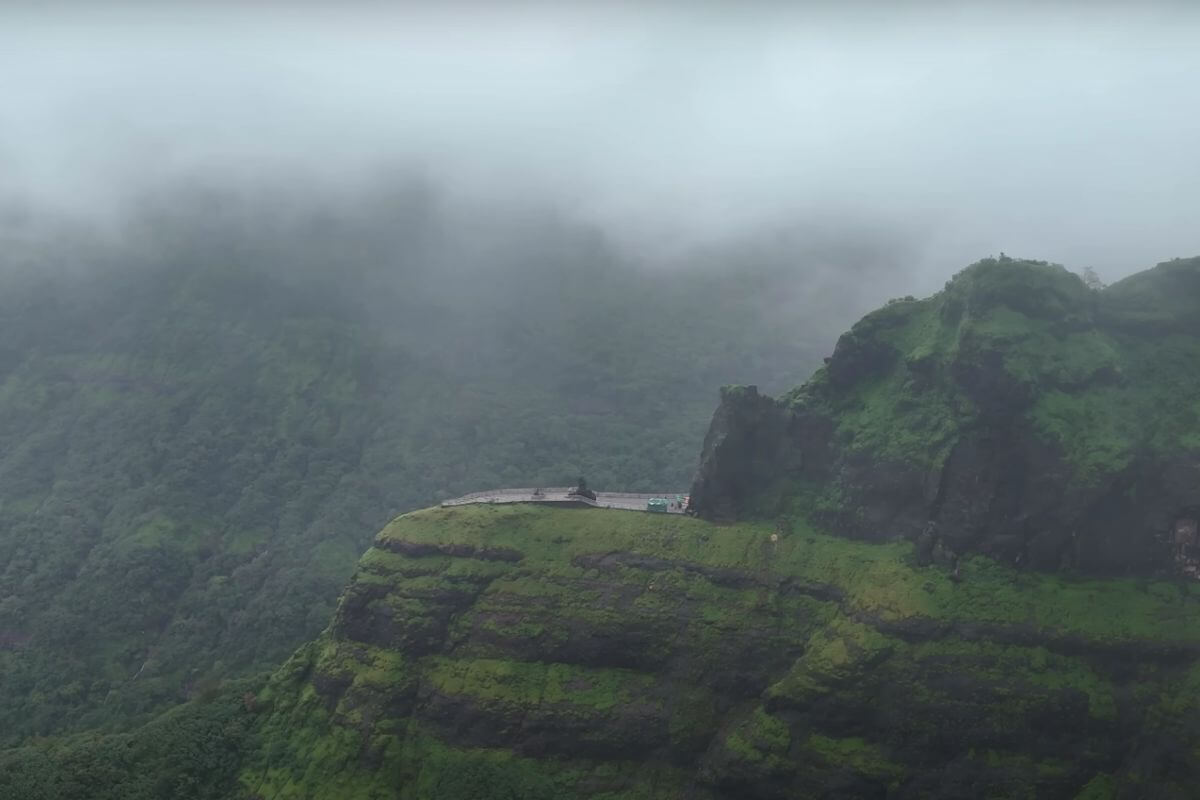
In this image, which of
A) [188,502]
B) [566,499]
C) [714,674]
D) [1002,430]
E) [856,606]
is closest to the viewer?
[856,606]

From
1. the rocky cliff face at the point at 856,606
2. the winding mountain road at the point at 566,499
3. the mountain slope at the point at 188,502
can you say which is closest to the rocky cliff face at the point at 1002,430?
the rocky cliff face at the point at 856,606

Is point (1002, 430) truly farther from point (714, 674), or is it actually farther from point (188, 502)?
point (188, 502)

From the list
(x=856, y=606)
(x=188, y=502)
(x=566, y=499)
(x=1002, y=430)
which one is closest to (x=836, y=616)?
(x=856, y=606)

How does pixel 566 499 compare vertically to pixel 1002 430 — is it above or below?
below

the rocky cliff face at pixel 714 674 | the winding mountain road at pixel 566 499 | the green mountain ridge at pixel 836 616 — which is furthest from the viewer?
the winding mountain road at pixel 566 499

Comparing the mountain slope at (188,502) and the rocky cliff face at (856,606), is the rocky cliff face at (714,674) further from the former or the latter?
the mountain slope at (188,502)

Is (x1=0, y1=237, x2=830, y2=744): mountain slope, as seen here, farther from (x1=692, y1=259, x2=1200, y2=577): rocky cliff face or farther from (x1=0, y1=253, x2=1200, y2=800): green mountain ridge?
(x1=692, y1=259, x2=1200, y2=577): rocky cliff face

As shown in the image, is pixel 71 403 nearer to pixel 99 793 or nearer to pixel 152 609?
pixel 152 609
